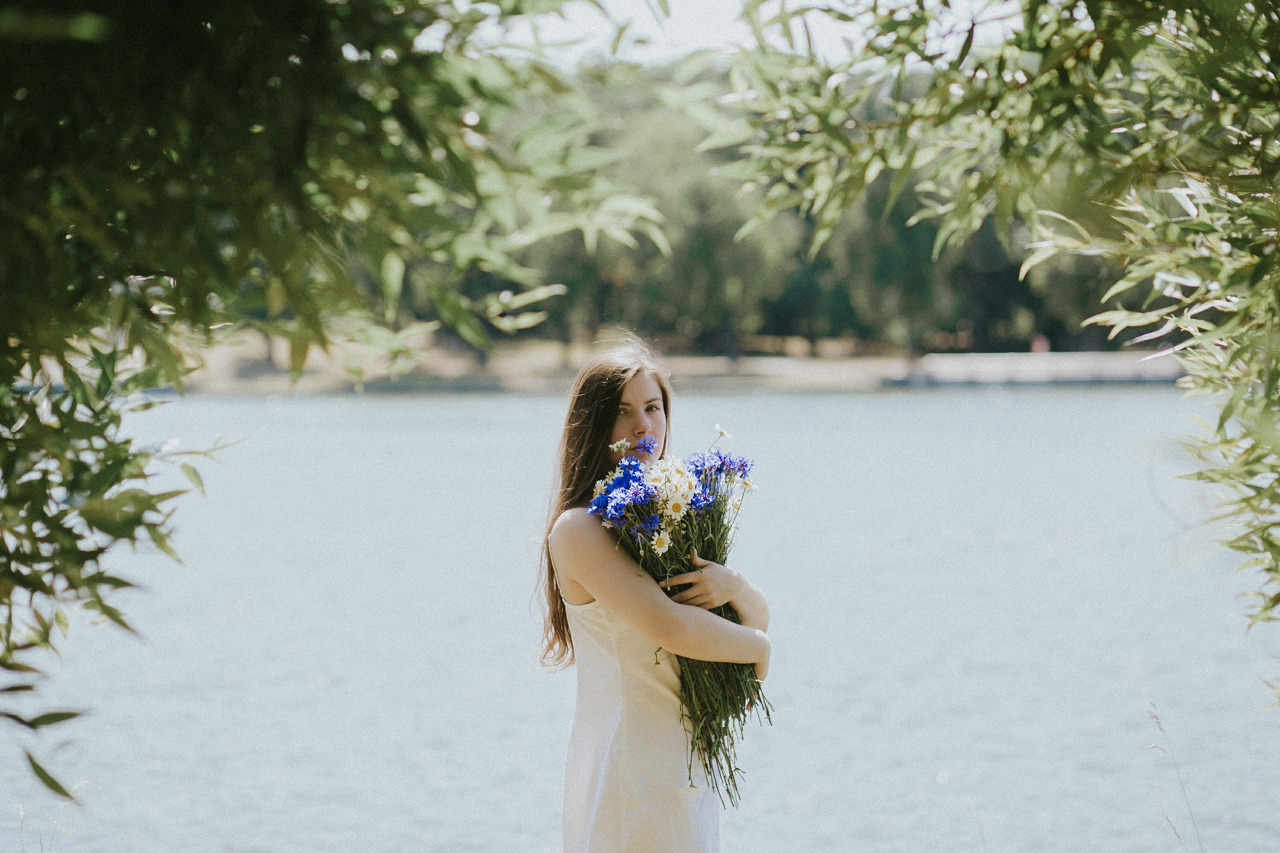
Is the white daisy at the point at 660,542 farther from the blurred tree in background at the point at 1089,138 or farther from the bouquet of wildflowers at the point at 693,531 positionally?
the blurred tree in background at the point at 1089,138

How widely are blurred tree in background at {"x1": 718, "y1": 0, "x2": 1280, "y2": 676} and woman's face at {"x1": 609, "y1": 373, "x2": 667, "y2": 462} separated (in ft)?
1.75

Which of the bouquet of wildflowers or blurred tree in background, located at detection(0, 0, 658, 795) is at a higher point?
blurred tree in background, located at detection(0, 0, 658, 795)

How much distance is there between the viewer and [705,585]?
2.53 meters

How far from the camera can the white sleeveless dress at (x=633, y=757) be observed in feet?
8.51

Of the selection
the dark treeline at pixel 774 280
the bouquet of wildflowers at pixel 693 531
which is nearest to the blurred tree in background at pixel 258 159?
the bouquet of wildflowers at pixel 693 531

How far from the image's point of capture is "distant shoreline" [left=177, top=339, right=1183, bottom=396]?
3609 centimetres

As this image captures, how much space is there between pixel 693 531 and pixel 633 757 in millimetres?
550

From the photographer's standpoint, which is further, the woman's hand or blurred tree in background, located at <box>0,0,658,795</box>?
the woman's hand

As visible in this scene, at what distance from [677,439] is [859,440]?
16.4 feet

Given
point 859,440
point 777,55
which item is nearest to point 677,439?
point 859,440

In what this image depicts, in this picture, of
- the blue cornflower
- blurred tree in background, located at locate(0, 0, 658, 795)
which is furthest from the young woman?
blurred tree in background, located at locate(0, 0, 658, 795)

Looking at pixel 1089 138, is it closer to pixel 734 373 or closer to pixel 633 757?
pixel 633 757

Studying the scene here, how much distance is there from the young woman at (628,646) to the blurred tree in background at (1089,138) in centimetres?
65

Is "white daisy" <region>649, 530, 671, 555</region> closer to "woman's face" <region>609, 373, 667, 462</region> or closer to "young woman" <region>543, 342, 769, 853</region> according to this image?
"young woman" <region>543, 342, 769, 853</region>
